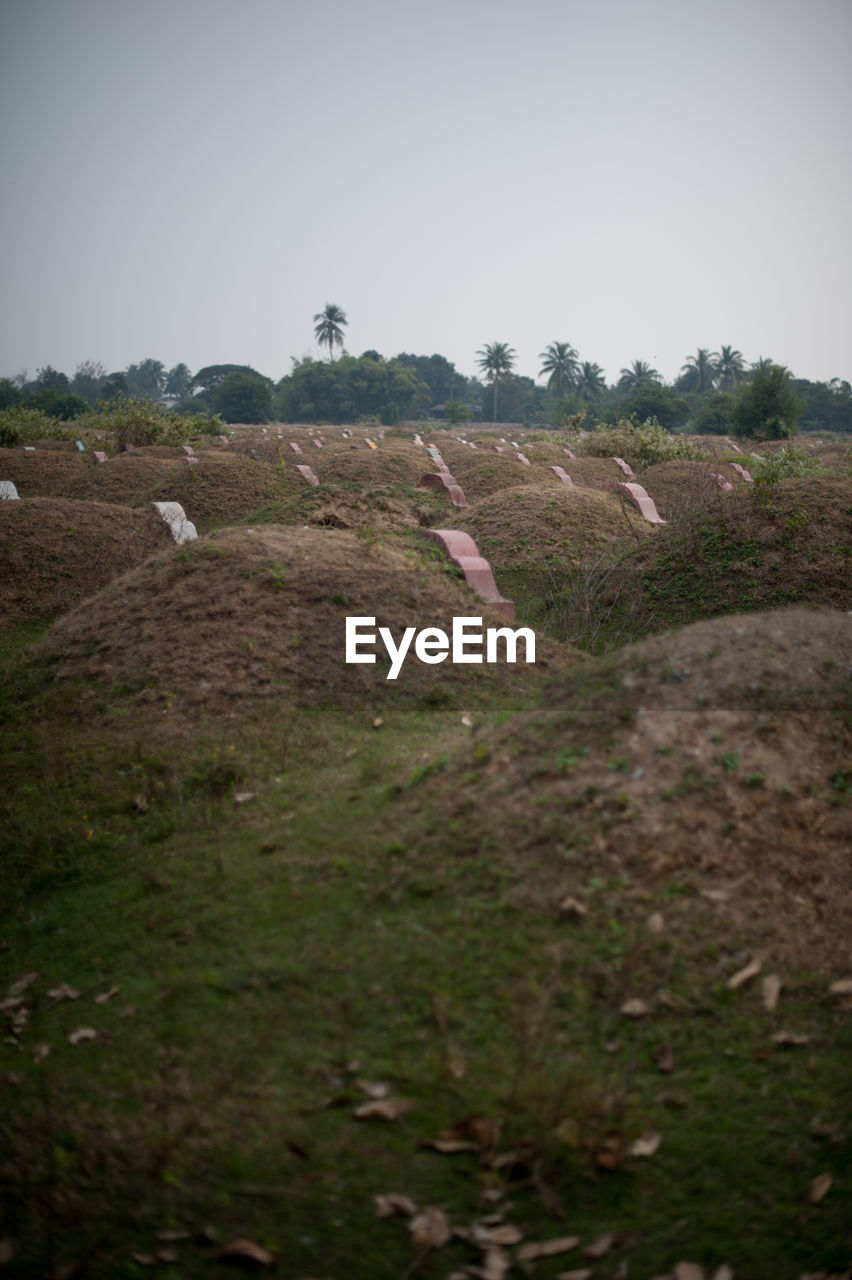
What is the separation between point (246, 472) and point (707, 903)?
13959 millimetres

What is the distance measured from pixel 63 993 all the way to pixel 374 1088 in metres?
1.62

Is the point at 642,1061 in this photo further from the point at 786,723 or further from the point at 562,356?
the point at 562,356

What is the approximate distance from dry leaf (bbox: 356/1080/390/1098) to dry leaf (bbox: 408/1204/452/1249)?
0.44m

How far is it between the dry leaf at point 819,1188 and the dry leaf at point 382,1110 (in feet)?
4.03

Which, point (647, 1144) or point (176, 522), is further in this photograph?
point (176, 522)

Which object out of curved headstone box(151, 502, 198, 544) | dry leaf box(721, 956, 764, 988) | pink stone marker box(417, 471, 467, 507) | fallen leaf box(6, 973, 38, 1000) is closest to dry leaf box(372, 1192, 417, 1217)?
dry leaf box(721, 956, 764, 988)

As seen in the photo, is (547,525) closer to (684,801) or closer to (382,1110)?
(684,801)

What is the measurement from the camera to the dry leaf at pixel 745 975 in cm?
341

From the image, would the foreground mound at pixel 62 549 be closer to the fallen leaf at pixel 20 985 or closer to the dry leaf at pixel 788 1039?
the fallen leaf at pixel 20 985

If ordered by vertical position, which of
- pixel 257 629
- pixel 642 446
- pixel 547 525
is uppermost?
pixel 642 446

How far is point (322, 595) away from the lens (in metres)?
7.66

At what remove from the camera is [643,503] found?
13875 mm

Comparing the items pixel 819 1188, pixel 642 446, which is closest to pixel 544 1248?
pixel 819 1188

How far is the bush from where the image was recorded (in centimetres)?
2038
